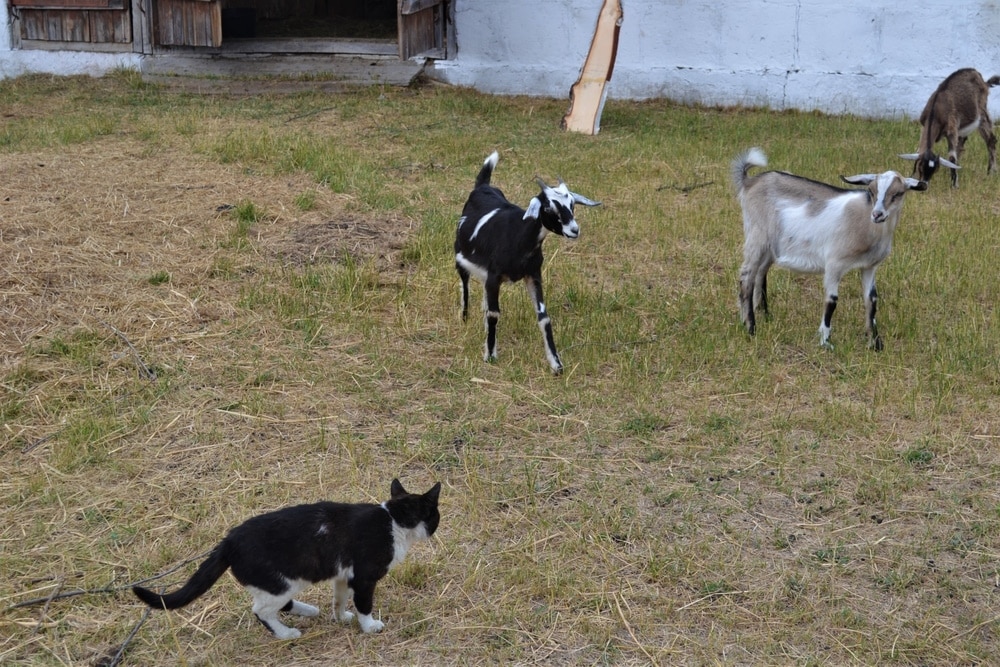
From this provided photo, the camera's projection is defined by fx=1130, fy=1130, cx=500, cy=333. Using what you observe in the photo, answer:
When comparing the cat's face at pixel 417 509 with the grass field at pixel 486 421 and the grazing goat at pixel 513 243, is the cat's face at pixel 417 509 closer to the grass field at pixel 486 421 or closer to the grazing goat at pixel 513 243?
the grass field at pixel 486 421

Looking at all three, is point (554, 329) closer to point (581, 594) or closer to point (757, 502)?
point (757, 502)

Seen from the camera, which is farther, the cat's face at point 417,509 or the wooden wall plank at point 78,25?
the wooden wall plank at point 78,25

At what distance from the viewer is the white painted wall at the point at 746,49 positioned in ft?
42.8

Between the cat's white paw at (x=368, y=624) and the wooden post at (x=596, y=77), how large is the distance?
8.91 metres

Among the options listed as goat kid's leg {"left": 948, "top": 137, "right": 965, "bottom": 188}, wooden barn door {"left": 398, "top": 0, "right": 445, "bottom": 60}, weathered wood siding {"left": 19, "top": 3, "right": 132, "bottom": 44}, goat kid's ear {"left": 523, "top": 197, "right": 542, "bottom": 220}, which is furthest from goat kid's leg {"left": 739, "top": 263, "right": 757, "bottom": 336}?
weathered wood siding {"left": 19, "top": 3, "right": 132, "bottom": 44}

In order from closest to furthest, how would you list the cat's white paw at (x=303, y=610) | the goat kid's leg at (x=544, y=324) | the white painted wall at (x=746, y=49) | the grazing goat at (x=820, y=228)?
the cat's white paw at (x=303, y=610) < the goat kid's leg at (x=544, y=324) < the grazing goat at (x=820, y=228) < the white painted wall at (x=746, y=49)

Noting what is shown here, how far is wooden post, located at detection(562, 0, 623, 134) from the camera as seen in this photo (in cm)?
1245

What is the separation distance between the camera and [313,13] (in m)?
18.4

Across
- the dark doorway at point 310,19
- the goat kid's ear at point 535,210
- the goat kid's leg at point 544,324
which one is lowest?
the goat kid's leg at point 544,324

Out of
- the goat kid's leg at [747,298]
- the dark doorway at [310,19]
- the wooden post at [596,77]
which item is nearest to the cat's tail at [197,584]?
the goat kid's leg at [747,298]

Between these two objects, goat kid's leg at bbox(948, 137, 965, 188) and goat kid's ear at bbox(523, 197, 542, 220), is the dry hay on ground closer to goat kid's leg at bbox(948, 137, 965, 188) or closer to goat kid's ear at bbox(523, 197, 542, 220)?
goat kid's ear at bbox(523, 197, 542, 220)

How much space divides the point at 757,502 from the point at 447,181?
5.65 metres

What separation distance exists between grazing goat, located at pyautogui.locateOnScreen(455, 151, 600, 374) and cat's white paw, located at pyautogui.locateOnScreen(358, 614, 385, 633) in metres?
2.54

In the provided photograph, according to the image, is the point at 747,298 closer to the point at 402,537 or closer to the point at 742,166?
the point at 742,166
